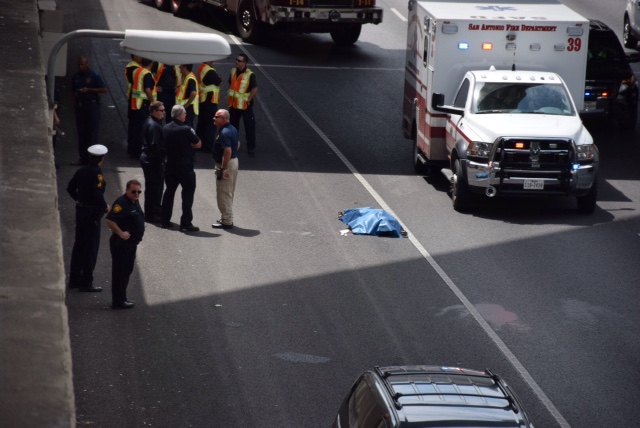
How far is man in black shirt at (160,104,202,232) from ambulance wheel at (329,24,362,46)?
51.7ft

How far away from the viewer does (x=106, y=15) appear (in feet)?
116

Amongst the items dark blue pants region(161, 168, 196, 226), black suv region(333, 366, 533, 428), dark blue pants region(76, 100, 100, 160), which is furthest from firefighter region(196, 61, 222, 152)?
black suv region(333, 366, 533, 428)

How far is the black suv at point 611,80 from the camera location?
85.2ft

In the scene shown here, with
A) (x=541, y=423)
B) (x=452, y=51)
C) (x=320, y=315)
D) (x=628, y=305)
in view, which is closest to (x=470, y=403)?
(x=541, y=423)

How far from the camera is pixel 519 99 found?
20.7 metres

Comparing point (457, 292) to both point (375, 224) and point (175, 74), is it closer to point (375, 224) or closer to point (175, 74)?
point (375, 224)

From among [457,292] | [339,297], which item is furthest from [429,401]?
[457,292]

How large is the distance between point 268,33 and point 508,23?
13878 millimetres

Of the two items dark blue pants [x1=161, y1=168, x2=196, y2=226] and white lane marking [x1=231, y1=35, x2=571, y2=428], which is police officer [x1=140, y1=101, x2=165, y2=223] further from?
white lane marking [x1=231, y1=35, x2=571, y2=428]

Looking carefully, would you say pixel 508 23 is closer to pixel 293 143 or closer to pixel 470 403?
pixel 293 143

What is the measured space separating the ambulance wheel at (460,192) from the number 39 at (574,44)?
3230 millimetres

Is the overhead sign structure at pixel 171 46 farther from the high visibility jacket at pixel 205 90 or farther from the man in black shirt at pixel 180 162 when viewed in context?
the high visibility jacket at pixel 205 90

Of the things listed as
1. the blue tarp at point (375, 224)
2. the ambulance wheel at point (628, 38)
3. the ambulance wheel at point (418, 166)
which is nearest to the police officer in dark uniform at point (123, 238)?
the blue tarp at point (375, 224)

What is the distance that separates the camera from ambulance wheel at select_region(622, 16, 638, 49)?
34.4 m
